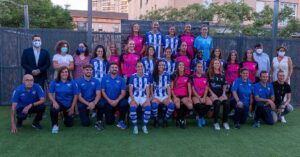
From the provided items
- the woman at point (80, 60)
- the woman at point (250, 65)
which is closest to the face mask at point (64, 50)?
the woman at point (80, 60)

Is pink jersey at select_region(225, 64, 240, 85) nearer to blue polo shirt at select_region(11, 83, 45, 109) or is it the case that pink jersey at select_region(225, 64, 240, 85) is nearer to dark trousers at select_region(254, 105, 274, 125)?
dark trousers at select_region(254, 105, 274, 125)

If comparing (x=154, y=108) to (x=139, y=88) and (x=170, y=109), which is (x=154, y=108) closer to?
(x=170, y=109)

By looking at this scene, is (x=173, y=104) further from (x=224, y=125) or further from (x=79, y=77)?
(x=79, y=77)

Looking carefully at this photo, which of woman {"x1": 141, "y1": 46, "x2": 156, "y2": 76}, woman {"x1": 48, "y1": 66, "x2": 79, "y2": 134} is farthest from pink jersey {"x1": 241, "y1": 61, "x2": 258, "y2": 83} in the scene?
woman {"x1": 48, "y1": 66, "x2": 79, "y2": 134}

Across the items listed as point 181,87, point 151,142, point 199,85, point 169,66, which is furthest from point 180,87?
point 151,142

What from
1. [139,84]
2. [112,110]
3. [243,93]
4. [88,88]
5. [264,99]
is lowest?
[112,110]

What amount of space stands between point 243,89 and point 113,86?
287 cm

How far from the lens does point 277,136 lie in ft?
22.7

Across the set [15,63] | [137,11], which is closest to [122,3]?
[137,11]

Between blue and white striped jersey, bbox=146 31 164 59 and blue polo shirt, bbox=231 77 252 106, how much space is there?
76.7 inches

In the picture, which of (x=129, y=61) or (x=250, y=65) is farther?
(x=250, y=65)

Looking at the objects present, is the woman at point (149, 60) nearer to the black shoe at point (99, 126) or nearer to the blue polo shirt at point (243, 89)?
the black shoe at point (99, 126)

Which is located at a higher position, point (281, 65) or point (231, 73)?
point (281, 65)

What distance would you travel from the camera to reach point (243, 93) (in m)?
7.77
